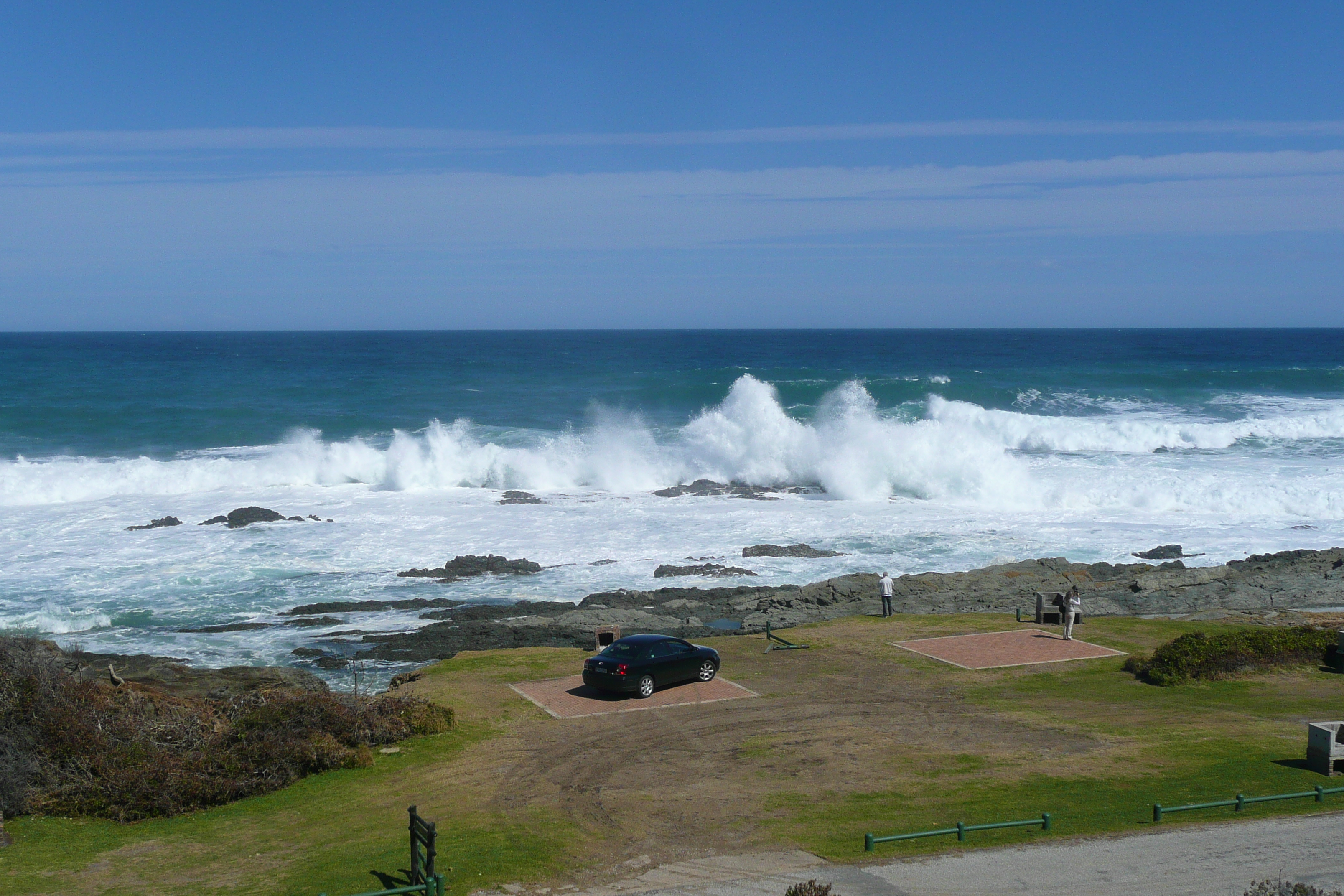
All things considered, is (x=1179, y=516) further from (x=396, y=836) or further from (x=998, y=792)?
(x=396, y=836)

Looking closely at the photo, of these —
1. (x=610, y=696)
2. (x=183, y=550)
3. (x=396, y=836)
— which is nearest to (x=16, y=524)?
(x=183, y=550)

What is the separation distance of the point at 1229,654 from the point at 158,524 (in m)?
34.3

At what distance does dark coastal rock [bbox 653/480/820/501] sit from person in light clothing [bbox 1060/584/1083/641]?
2161cm

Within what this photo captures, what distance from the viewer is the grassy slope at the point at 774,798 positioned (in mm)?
13250

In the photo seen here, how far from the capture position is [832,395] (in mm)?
73750

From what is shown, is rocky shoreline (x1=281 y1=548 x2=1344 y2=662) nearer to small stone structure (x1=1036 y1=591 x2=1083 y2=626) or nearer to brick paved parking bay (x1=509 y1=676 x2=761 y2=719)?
small stone structure (x1=1036 y1=591 x2=1083 y2=626)

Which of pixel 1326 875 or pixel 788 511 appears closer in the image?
pixel 1326 875

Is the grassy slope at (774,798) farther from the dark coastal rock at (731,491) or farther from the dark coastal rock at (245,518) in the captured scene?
the dark coastal rock at (731,491)

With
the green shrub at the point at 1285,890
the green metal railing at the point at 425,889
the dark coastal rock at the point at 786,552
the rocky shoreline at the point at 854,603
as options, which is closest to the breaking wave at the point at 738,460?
the dark coastal rock at the point at 786,552

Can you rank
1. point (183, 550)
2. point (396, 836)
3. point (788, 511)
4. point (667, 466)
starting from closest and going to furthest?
point (396, 836)
point (183, 550)
point (788, 511)
point (667, 466)

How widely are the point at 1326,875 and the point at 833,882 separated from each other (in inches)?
215

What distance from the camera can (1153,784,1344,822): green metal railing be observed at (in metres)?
14.5

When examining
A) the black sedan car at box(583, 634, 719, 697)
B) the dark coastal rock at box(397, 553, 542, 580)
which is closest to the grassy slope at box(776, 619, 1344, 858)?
the black sedan car at box(583, 634, 719, 697)

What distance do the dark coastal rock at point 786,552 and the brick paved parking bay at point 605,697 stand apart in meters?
14.3
